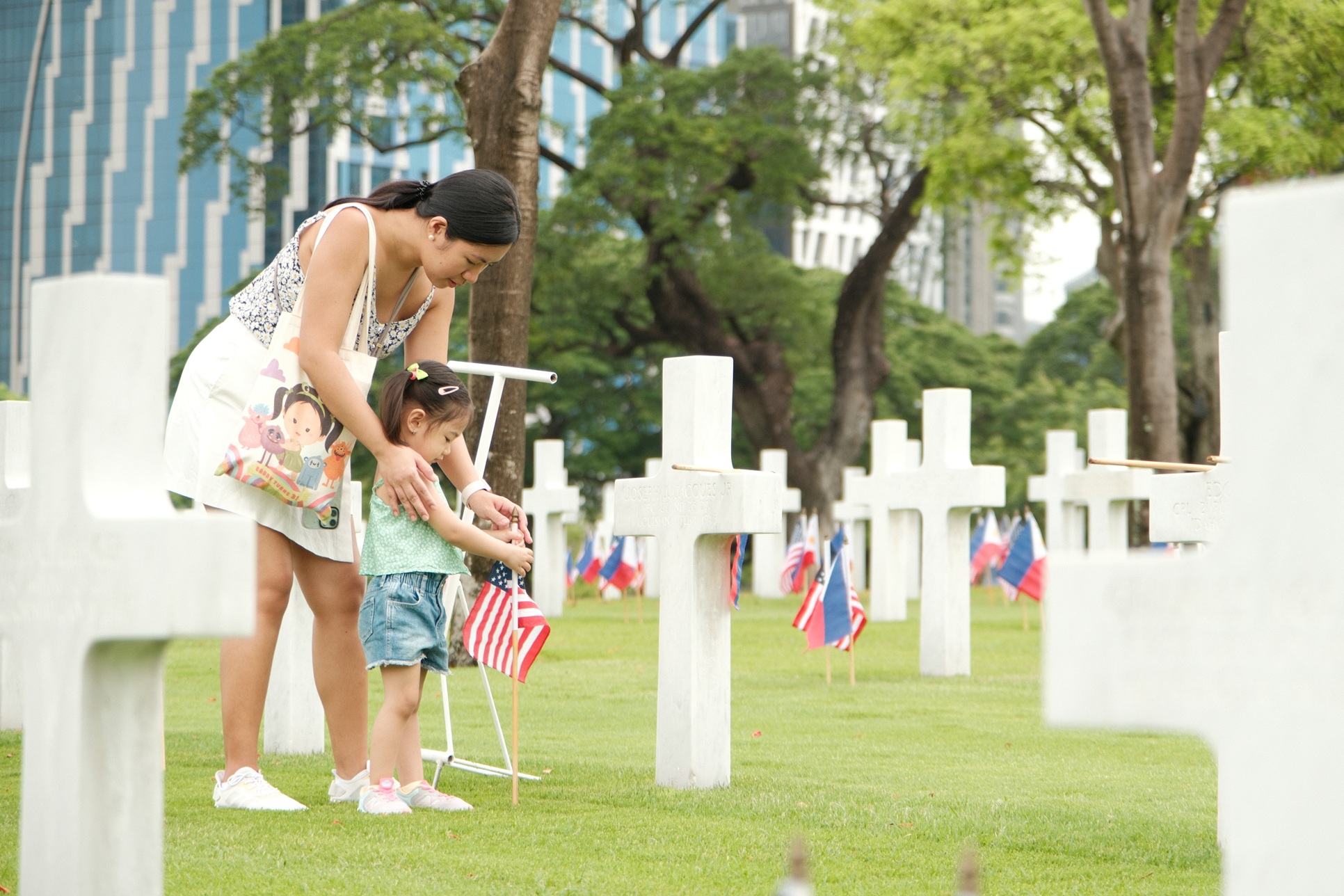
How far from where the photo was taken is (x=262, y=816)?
16.1 ft

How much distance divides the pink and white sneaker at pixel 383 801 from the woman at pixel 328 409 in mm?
218

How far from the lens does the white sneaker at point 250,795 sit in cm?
504

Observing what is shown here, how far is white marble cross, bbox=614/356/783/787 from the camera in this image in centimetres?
583

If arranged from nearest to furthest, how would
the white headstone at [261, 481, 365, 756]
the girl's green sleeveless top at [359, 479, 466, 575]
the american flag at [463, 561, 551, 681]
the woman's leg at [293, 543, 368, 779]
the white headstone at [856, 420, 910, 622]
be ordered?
the girl's green sleeveless top at [359, 479, 466, 575], the woman's leg at [293, 543, 368, 779], the american flag at [463, 561, 551, 681], the white headstone at [261, 481, 365, 756], the white headstone at [856, 420, 910, 622]

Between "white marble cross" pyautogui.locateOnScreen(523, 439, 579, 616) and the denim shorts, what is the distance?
12.7 m

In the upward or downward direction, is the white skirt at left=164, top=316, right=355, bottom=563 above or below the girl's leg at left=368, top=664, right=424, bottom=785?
above

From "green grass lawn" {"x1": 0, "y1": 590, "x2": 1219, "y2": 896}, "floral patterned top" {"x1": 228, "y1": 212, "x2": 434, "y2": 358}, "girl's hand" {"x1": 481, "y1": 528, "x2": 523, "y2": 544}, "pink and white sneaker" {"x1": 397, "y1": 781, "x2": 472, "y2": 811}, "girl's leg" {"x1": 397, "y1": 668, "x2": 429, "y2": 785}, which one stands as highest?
"floral patterned top" {"x1": 228, "y1": 212, "x2": 434, "y2": 358}

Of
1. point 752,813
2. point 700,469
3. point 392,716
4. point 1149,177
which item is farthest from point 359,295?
point 1149,177

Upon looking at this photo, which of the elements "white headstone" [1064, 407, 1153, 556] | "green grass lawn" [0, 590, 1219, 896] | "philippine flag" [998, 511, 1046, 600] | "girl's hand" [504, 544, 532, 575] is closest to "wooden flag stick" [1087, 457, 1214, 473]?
"green grass lawn" [0, 590, 1219, 896]

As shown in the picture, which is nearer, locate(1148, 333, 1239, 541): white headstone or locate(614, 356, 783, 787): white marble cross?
locate(1148, 333, 1239, 541): white headstone

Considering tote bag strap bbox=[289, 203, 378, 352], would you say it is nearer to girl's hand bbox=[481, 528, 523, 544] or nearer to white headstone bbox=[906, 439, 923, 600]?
girl's hand bbox=[481, 528, 523, 544]

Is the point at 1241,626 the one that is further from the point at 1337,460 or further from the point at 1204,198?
the point at 1204,198

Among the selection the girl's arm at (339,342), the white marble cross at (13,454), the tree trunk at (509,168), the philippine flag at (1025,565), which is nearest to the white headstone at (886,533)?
the philippine flag at (1025,565)

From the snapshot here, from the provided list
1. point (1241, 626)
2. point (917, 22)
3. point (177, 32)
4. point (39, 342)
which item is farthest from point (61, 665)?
point (177, 32)
